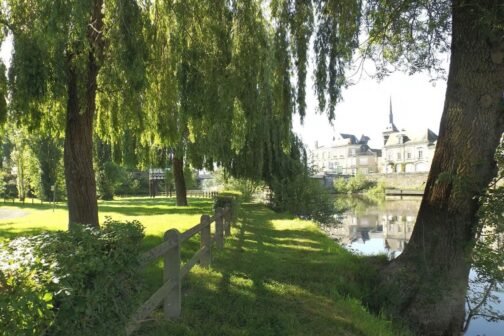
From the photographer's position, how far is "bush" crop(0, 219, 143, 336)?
197 centimetres

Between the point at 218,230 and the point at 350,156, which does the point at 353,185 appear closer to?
the point at 350,156

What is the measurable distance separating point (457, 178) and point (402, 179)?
6037 centimetres

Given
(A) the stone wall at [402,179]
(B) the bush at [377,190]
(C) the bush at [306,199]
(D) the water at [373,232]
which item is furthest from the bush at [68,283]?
(A) the stone wall at [402,179]

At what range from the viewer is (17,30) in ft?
23.3

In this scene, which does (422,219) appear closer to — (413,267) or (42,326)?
(413,267)

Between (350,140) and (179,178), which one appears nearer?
(179,178)

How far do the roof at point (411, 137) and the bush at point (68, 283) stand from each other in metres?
81.1

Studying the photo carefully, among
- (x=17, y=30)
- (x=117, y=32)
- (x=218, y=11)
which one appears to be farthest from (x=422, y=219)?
(x=17, y=30)

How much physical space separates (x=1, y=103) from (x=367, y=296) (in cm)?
717

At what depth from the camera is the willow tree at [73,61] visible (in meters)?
5.99

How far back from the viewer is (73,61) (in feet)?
23.2

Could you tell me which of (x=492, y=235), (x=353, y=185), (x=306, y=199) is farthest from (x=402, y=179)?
(x=492, y=235)

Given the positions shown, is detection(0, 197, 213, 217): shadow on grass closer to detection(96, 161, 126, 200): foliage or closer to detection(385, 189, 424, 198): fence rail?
detection(96, 161, 126, 200): foliage

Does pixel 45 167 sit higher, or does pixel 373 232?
pixel 45 167
